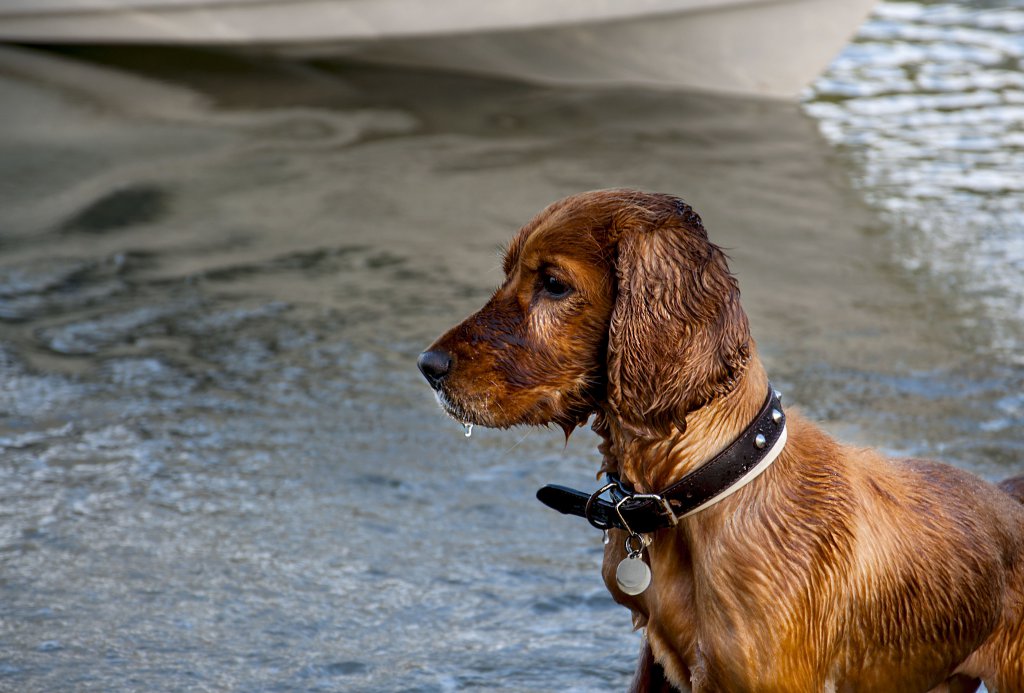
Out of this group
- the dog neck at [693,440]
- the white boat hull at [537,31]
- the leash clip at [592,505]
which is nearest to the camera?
the dog neck at [693,440]

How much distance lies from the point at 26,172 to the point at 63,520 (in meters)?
5.65

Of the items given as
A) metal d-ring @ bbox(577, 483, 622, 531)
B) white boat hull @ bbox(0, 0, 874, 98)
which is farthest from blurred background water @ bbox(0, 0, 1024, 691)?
metal d-ring @ bbox(577, 483, 622, 531)

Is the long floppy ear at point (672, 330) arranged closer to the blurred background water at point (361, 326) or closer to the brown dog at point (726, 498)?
the brown dog at point (726, 498)

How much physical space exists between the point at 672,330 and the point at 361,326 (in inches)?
175

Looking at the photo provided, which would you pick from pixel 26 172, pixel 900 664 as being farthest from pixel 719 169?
pixel 900 664

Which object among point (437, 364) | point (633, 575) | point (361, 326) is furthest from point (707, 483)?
point (361, 326)

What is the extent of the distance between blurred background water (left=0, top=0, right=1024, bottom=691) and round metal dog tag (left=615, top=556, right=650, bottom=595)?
1.12m

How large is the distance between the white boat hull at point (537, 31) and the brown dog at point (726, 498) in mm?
10088

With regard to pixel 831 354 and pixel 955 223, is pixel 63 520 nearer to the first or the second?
pixel 831 354

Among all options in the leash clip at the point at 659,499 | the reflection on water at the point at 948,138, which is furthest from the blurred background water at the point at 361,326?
the leash clip at the point at 659,499

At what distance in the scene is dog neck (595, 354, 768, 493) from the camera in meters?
3.25

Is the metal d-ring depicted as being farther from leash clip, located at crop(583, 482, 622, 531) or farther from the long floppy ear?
the long floppy ear

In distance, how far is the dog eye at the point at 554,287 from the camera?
3.33 meters

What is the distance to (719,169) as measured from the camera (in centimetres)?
1067
